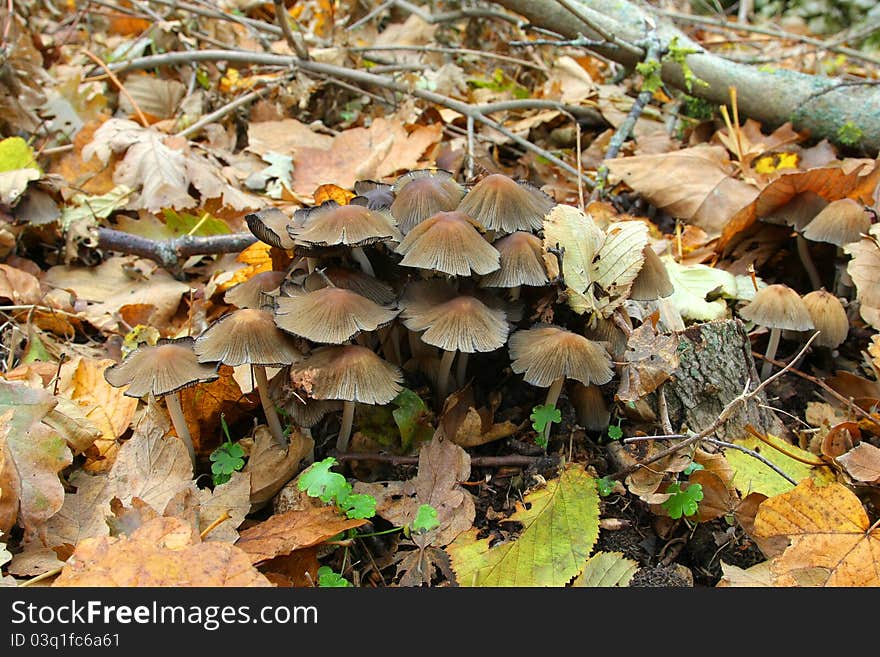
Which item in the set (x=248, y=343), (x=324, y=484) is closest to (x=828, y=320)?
(x=324, y=484)

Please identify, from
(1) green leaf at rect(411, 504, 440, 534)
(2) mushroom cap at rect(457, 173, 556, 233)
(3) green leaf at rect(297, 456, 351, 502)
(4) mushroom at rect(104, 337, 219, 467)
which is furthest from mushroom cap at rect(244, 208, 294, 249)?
(1) green leaf at rect(411, 504, 440, 534)

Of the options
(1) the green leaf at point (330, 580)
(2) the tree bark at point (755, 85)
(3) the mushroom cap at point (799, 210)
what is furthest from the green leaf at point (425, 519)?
(2) the tree bark at point (755, 85)

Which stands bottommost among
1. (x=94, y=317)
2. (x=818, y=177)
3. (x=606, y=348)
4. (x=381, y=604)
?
(x=94, y=317)

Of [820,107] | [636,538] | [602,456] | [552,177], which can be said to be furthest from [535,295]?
[820,107]

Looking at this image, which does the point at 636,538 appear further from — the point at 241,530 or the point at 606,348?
the point at 241,530

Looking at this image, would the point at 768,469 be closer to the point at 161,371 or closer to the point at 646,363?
the point at 646,363
